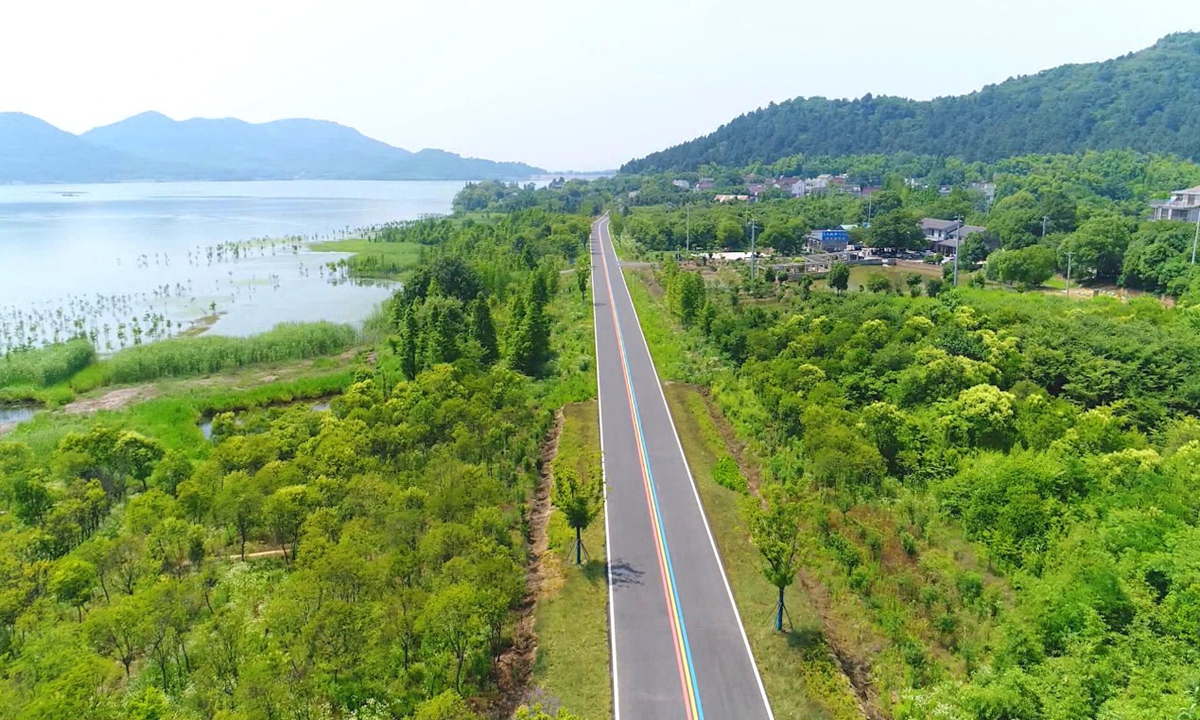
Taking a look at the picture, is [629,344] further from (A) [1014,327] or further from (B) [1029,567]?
(B) [1029,567]

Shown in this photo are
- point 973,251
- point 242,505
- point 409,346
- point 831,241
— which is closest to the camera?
point 242,505

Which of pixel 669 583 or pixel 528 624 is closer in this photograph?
pixel 528 624

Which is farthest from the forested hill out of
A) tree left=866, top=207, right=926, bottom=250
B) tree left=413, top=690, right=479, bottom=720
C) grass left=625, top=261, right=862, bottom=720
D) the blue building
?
tree left=413, top=690, right=479, bottom=720

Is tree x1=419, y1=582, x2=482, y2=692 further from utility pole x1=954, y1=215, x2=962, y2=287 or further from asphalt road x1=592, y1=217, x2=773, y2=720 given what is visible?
utility pole x1=954, y1=215, x2=962, y2=287

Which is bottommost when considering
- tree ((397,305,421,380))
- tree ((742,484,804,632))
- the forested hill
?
tree ((742,484,804,632))

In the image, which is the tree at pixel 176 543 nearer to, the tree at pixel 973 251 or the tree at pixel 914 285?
the tree at pixel 914 285

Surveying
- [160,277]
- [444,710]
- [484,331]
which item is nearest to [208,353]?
[484,331]

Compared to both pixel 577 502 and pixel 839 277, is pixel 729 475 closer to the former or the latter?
pixel 577 502
